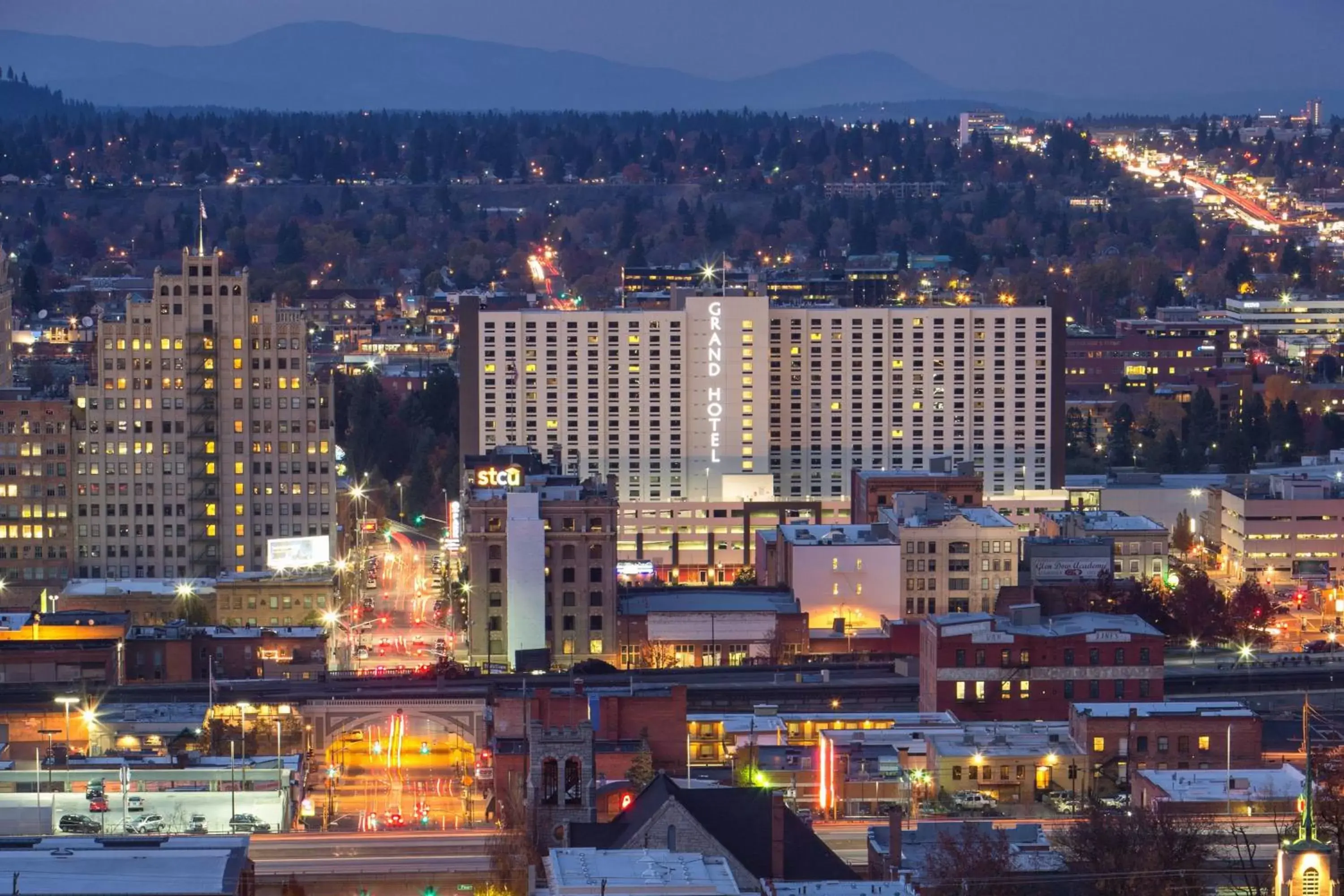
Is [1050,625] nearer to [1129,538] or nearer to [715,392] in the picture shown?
[1129,538]

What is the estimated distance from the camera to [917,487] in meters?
82.8

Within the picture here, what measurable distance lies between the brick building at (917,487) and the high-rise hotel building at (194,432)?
13.0 meters

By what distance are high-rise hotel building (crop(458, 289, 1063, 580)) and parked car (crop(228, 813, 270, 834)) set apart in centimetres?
3768

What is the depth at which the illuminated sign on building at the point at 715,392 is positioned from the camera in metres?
92.3

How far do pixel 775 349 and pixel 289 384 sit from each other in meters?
16.4

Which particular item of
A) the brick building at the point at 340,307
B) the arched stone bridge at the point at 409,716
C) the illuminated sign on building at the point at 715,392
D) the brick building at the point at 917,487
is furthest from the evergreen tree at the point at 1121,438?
the arched stone bridge at the point at 409,716

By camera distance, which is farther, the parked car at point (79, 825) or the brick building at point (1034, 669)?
the brick building at point (1034, 669)

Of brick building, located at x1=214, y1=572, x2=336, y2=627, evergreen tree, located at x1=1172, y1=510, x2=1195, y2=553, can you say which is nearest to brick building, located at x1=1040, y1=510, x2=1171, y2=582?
evergreen tree, located at x1=1172, y1=510, x2=1195, y2=553

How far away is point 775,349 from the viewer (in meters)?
93.6

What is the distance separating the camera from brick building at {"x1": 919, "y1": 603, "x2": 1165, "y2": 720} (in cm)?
6197

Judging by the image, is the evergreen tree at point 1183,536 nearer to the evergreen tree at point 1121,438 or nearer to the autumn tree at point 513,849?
the evergreen tree at point 1121,438

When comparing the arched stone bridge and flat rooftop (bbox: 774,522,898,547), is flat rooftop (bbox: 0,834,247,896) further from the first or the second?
flat rooftop (bbox: 774,522,898,547)

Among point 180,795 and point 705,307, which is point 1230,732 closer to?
point 180,795

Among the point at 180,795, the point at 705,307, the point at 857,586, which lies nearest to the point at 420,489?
the point at 705,307
